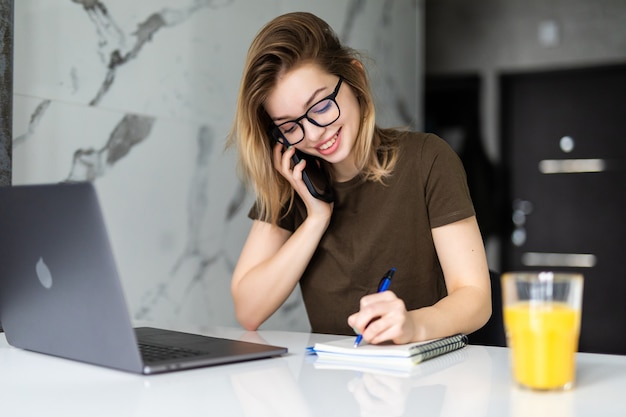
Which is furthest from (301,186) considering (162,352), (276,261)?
(162,352)

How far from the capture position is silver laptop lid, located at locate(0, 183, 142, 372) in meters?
0.87

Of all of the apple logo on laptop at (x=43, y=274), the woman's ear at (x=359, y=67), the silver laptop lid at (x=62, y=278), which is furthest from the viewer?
the woman's ear at (x=359, y=67)

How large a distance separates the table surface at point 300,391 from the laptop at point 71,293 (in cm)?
3

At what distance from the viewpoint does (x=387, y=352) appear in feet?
3.35

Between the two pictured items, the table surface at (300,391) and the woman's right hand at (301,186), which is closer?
the table surface at (300,391)

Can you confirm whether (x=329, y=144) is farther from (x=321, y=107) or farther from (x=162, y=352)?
(x=162, y=352)

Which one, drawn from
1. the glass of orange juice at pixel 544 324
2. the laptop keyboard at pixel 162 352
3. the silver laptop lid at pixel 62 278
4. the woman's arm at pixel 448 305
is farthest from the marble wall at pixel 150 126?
the glass of orange juice at pixel 544 324

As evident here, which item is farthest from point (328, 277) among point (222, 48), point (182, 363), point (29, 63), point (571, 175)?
point (571, 175)

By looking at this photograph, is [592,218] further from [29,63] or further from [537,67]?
[29,63]

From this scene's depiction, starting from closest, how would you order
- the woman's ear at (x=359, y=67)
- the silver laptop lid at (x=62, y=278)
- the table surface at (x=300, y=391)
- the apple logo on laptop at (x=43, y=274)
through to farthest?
the table surface at (x=300, y=391), the silver laptop lid at (x=62, y=278), the apple logo on laptop at (x=43, y=274), the woman's ear at (x=359, y=67)

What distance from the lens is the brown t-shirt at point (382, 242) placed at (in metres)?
1.59

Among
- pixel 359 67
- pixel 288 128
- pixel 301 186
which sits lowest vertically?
pixel 301 186

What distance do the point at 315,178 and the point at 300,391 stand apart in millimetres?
778

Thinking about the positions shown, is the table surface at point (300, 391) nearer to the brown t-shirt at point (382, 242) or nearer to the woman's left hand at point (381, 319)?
the woman's left hand at point (381, 319)
